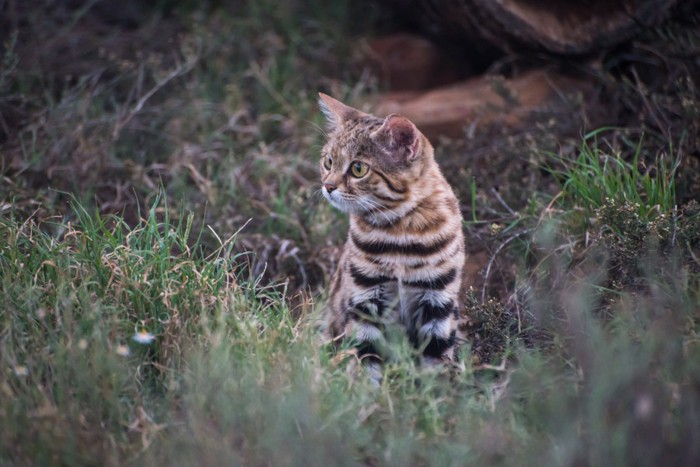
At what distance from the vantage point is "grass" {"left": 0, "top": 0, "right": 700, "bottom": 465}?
2.68 meters

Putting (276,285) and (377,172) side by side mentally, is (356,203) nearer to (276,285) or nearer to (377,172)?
(377,172)

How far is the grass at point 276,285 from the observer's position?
2.68 metres

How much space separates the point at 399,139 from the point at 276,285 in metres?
0.96

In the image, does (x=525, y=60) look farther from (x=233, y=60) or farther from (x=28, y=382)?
(x=28, y=382)

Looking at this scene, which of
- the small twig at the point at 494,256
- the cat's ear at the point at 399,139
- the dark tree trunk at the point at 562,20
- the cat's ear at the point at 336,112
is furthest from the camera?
the dark tree trunk at the point at 562,20

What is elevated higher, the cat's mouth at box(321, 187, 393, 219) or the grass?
the cat's mouth at box(321, 187, 393, 219)

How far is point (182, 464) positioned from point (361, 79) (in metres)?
4.32

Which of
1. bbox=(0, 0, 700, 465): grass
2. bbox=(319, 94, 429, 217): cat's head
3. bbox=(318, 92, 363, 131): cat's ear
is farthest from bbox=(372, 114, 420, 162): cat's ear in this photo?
bbox=(0, 0, 700, 465): grass

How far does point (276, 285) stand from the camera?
388cm

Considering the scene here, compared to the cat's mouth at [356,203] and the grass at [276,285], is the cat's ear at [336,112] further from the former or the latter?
the grass at [276,285]

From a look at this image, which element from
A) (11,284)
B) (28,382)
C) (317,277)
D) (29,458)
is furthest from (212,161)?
(29,458)

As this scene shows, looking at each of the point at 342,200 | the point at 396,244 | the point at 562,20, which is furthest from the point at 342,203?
the point at 562,20

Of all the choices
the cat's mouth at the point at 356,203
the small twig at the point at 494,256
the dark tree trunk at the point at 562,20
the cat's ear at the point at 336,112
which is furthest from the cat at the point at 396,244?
the dark tree trunk at the point at 562,20

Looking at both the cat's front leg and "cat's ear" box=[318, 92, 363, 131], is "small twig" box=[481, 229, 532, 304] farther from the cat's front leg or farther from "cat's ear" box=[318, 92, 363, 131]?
"cat's ear" box=[318, 92, 363, 131]
